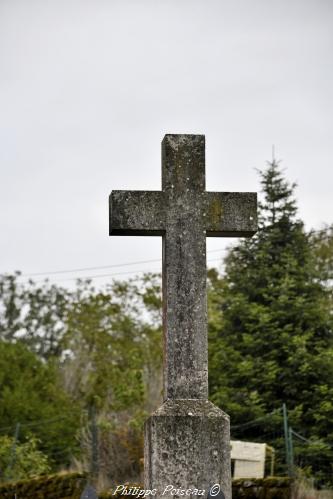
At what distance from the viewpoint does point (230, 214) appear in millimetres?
8438

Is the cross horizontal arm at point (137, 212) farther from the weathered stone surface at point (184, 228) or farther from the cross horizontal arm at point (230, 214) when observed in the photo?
the cross horizontal arm at point (230, 214)

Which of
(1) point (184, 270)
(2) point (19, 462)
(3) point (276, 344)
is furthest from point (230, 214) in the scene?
(2) point (19, 462)

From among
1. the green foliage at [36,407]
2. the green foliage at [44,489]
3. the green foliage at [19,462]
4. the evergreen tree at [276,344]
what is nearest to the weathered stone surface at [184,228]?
the green foliage at [44,489]

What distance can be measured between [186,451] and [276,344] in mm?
13396

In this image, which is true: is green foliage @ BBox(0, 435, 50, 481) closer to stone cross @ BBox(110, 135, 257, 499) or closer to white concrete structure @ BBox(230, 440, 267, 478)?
white concrete structure @ BBox(230, 440, 267, 478)

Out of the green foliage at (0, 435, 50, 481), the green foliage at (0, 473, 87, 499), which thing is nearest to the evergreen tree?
the green foliage at (0, 435, 50, 481)

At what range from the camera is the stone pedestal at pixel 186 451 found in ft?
24.8

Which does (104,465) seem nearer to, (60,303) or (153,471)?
(153,471)

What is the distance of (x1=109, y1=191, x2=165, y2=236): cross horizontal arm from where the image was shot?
8.23m

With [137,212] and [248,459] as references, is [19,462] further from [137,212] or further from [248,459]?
[137,212]

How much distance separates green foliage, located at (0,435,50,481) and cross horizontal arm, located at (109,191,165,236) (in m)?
13.3

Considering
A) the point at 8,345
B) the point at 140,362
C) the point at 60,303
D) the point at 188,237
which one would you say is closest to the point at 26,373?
the point at 8,345

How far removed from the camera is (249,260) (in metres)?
22.3

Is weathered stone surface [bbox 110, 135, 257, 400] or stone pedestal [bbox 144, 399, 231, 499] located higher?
weathered stone surface [bbox 110, 135, 257, 400]
